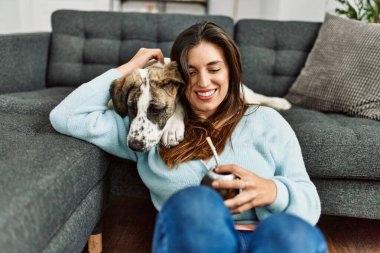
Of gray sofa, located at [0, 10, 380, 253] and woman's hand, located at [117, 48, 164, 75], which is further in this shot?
woman's hand, located at [117, 48, 164, 75]

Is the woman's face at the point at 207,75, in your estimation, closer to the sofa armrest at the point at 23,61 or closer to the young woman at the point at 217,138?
the young woman at the point at 217,138

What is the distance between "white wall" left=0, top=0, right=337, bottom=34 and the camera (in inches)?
157

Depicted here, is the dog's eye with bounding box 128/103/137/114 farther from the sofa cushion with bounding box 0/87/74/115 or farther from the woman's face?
the sofa cushion with bounding box 0/87/74/115

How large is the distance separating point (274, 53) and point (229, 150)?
121 centimetres

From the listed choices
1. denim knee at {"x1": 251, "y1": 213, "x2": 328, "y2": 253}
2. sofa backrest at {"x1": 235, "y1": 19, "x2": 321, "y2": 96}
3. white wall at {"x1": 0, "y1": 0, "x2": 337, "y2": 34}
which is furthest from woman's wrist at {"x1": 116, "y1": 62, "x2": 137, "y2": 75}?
white wall at {"x1": 0, "y1": 0, "x2": 337, "y2": 34}

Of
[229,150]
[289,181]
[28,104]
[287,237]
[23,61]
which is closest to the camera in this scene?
[287,237]

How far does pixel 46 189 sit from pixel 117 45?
146cm

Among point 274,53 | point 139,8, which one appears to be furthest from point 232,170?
point 139,8

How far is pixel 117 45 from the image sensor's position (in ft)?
7.59

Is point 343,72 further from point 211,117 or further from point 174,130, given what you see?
point 174,130

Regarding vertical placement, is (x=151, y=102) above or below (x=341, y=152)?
above

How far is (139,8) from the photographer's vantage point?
5.29 metres

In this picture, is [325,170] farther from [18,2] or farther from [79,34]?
[18,2]

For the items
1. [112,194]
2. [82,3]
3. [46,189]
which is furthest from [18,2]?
[46,189]
